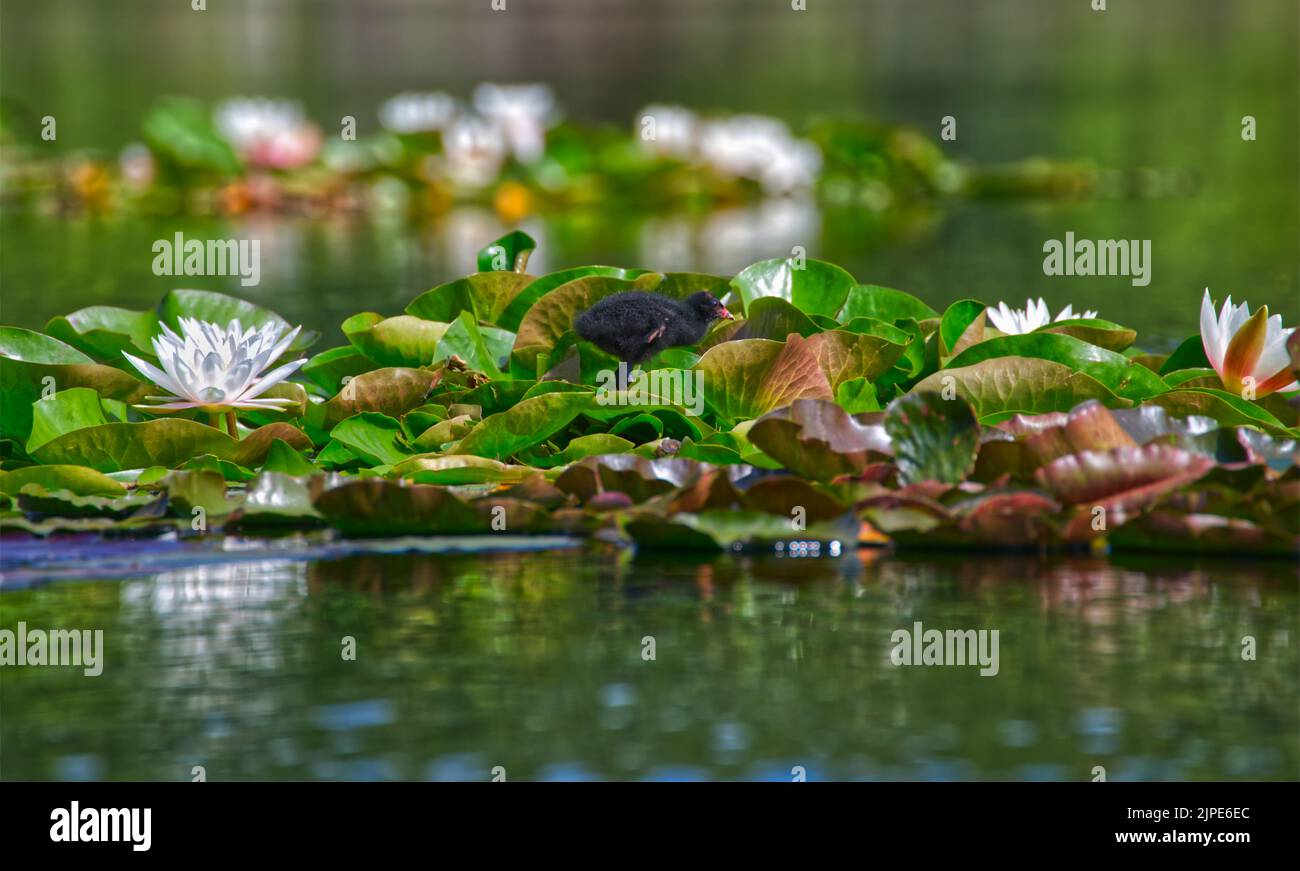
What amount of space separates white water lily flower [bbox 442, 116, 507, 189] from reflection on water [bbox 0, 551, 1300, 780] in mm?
7362

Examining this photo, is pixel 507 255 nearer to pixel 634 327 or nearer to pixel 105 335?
pixel 634 327

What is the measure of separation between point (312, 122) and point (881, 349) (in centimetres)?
932

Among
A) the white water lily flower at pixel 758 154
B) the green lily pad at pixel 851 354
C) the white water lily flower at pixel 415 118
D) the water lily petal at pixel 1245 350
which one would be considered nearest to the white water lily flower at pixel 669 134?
the white water lily flower at pixel 758 154

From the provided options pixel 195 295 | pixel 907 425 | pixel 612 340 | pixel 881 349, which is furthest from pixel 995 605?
pixel 195 295

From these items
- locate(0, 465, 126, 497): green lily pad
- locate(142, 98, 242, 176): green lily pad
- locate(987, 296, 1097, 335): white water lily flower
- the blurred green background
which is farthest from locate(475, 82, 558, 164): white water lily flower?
locate(0, 465, 126, 497): green lily pad

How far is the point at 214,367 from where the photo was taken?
346cm

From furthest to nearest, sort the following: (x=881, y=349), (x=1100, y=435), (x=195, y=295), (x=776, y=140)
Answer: (x=776, y=140) → (x=195, y=295) → (x=881, y=349) → (x=1100, y=435)

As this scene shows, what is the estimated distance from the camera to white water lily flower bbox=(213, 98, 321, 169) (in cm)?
981

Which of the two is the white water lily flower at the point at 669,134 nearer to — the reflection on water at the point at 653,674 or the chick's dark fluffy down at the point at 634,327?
the chick's dark fluffy down at the point at 634,327

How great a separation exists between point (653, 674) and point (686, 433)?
3.75ft

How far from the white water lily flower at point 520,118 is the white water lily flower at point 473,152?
2.5 inches

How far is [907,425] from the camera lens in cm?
312

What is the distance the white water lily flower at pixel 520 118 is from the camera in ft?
33.1
